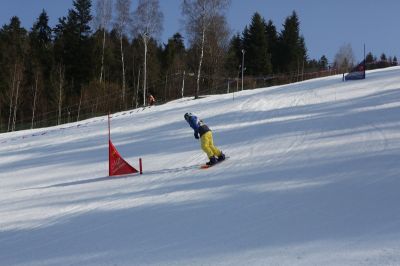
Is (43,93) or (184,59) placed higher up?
(184,59)

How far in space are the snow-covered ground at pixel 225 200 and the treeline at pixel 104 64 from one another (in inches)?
933

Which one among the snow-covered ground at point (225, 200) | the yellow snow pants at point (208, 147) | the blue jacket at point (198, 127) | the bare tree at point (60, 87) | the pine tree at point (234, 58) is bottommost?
the snow-covered ground at point (225, 200)

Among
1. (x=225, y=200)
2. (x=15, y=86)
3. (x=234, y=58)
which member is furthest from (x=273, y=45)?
(x=225, y=200)

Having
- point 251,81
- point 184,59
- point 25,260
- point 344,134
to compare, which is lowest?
point 25,260

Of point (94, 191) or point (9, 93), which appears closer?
point (94, 191)

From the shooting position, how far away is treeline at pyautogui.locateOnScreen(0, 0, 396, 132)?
4112 cm

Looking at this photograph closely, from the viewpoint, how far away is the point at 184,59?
58156mm

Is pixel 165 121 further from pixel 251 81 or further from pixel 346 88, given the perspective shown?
pixel 251 81

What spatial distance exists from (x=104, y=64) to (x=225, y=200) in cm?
4385

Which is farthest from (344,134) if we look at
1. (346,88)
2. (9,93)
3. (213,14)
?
(9,93)

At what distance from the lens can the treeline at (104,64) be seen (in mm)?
41125

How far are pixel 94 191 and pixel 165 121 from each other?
12194 millimetres

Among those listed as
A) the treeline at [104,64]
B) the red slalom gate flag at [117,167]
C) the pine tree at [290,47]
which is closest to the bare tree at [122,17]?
the treeline at [104,64]

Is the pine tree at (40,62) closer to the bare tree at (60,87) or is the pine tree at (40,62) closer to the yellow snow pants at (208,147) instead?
the bare tree at (60,87)
